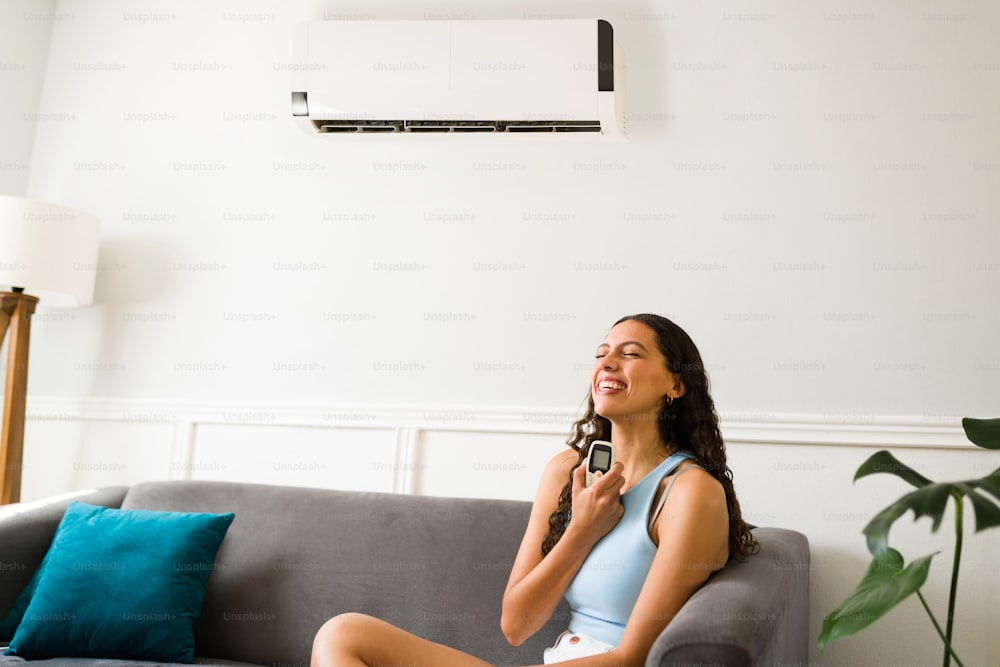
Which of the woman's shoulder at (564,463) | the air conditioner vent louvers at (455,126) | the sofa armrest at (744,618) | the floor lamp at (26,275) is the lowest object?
the sofa armrest at (744,618)

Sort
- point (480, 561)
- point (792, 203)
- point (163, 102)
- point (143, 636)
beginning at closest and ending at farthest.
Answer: point (143, 636) < point (480, 561) < point (792, 203) < point (163, 102)

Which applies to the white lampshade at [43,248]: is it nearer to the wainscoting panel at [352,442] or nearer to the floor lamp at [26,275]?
the floor lamp at [26,275]

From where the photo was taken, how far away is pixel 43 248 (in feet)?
8.54

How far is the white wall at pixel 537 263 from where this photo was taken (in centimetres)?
238

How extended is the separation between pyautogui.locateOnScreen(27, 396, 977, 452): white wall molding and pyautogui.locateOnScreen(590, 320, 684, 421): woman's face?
0.63 meters

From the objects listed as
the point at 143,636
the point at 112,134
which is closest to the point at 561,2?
the point at 112,134

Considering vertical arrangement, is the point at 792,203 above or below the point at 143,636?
above

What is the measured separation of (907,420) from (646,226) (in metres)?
0.91

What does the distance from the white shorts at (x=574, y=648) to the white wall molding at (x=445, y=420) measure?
0.85 metres

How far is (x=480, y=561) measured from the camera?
2113mm

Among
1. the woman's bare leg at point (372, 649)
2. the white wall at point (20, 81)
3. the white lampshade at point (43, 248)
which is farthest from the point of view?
the white wall at point (20, 81)

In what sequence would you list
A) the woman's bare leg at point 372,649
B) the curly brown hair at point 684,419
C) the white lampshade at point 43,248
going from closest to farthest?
the woman's bare leg at point 372,649
the curly brown hair at point 684,419
the white lampshade at point 43,248

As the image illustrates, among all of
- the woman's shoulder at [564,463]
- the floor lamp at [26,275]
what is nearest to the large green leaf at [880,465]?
the woman's shoulder at [564,463]

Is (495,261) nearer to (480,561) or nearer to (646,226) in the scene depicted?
(646,226)
